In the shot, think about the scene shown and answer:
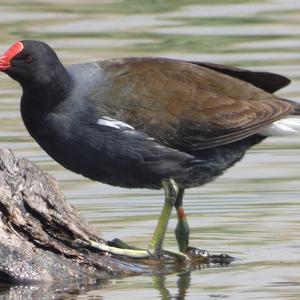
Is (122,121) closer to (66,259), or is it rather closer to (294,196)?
(66,259)

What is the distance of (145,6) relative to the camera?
62.4 ft

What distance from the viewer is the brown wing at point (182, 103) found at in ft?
33.1

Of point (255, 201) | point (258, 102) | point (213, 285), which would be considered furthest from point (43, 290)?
point (255, 201)

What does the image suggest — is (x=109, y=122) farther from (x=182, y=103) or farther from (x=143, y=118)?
(x=182, y=103)

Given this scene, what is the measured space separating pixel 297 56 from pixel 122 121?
6430 mm

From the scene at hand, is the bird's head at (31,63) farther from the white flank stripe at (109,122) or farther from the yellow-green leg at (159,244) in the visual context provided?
the yellow-green leg at (159,244)

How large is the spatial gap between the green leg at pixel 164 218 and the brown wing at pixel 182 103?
258 millimetres

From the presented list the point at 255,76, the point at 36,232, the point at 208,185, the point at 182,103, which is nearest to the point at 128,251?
the point at 36,232

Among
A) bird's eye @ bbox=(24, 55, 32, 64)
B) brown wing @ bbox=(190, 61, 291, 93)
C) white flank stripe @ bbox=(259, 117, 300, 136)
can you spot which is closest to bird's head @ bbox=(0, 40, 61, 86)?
bird's eye @ bbox=(24, 55, 32, 64)

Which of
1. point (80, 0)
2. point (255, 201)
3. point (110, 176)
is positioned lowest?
point (80, 0)

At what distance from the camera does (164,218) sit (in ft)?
33.5

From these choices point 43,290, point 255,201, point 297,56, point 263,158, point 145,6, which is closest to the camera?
point 43,290

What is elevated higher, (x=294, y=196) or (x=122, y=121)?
(x=122, y=121)

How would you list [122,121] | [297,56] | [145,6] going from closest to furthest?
[122,121]
[297,56]
[145,6]
